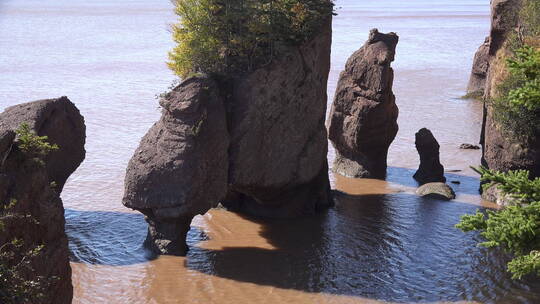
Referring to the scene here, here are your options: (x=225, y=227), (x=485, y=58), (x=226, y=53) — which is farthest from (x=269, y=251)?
(x=485, y=58)

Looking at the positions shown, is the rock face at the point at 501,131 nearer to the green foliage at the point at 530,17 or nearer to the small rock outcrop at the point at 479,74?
the green foliage at the point at 530,17

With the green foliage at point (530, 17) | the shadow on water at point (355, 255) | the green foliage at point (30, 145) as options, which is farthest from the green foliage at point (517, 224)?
the green foliage at point (530, 17)

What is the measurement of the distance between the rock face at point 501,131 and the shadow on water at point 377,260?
313 centimetres

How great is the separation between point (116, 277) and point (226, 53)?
9.47 m

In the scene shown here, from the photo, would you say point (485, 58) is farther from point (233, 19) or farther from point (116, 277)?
point (116, 277)

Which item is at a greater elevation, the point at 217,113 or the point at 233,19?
the point at 233,19

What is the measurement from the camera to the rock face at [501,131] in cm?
3225

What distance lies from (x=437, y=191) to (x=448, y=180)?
10.7ft

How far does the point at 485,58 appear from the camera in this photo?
187 feet

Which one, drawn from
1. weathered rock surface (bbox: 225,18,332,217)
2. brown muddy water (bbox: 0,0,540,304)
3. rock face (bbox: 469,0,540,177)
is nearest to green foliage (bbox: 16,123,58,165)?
brown muddy water (bbox: 0,0,540,304)

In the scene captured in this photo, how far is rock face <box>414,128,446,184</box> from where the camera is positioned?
37.0m

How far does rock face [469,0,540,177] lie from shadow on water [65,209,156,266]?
15441 millimetres

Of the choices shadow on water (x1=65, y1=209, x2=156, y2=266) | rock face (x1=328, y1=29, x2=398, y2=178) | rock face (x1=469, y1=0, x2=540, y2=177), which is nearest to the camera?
shadow on water (x1=65, y1=209, x2=156, y2=266)

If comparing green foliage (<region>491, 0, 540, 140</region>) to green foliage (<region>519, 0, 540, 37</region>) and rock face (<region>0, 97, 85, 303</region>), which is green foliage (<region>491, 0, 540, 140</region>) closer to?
green foliage (<region>519, 0, 540, 37</region>)
